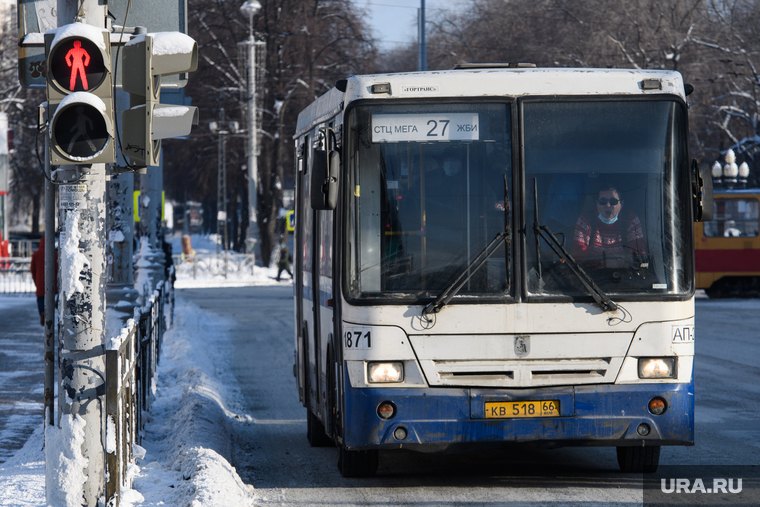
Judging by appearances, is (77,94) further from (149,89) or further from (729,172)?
(729,172)

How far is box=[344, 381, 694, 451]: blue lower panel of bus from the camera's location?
652 cm

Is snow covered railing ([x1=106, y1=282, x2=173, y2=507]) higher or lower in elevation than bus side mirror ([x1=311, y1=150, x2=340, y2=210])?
lower

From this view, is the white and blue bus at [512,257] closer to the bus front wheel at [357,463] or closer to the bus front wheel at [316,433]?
the bus front wheel at [357,463]

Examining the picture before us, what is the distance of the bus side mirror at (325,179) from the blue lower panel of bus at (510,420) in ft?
4.01

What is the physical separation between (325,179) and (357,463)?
2045mm

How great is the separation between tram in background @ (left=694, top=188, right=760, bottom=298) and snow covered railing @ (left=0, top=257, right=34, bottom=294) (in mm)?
19410

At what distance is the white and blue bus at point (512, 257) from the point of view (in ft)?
21.5

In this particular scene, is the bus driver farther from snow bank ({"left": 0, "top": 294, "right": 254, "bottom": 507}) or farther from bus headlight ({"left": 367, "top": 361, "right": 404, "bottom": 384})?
snow bank ({"left": 0, "top": 294, "right": 254, "bottom": 507})

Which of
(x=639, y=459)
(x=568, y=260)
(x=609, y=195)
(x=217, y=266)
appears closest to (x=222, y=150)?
(x=217, y=266)

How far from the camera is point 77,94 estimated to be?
5363 millimetres

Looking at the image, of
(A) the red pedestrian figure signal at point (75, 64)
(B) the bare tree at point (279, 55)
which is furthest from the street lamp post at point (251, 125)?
(A) the red pedestrian figure signal at point (75, 64)

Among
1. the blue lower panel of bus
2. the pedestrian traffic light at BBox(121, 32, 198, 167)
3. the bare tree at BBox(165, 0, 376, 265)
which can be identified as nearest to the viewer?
the pedestrian traffic light at BBox(121, 32, 198, 167)

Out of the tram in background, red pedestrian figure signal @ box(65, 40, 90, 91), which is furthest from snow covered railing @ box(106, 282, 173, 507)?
the tram in background

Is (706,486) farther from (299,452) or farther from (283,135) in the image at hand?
(283,135)
